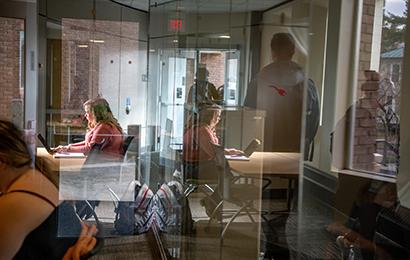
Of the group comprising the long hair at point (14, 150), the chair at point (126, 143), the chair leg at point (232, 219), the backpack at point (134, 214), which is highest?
the long hair at point (14, 150)

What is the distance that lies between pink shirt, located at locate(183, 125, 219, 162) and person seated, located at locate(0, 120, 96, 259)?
56.1 inches

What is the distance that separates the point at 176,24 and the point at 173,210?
159cm

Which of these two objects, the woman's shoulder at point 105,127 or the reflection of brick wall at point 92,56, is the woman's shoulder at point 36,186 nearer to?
the woman's shoulder at point 105,127

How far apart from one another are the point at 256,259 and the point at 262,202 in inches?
14.4

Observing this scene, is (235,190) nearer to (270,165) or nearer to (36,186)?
(270,165)

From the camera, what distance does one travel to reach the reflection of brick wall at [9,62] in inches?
203

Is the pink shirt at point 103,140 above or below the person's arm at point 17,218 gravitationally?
below

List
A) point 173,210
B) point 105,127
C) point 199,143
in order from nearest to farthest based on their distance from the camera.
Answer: point 199,143 → point 173,210 → point 105,127

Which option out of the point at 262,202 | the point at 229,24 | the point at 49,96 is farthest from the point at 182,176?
the point at 49,96

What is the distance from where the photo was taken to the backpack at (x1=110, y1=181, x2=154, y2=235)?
429cm

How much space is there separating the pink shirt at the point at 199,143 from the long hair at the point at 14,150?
1.41 meters

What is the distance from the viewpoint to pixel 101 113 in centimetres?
475

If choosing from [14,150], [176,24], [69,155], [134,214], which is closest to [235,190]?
[14,150]

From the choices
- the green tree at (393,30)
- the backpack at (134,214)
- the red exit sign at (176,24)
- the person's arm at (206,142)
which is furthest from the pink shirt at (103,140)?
the green tree at (393,30)
